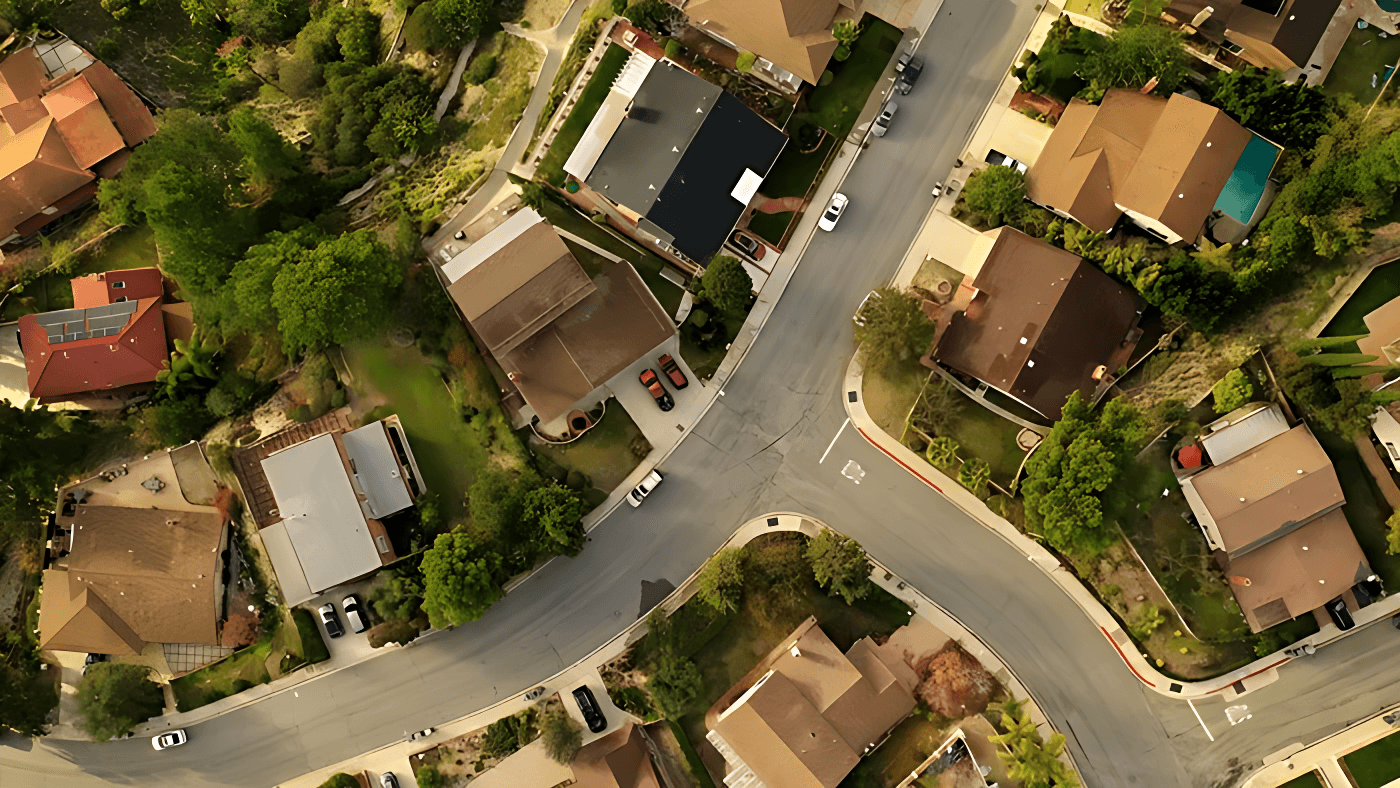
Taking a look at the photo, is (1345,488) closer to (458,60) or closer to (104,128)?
(458,60)

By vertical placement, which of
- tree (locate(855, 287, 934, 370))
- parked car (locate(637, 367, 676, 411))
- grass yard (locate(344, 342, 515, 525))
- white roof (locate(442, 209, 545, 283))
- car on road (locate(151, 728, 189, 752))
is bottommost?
car on road (locate(151, 728, 189, 752))

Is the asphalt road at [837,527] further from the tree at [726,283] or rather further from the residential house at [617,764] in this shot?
the residential house at [617,764]

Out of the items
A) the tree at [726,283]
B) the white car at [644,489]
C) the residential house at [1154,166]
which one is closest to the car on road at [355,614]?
the white car at [644,489]

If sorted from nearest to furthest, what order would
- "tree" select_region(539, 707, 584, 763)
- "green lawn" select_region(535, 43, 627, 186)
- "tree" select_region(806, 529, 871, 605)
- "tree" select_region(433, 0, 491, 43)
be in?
1. "tree" select_region(806, 529, 871, 605)
2. "tree" select_region(539, 707, 584, 763)
3. "green lawn" select_region(535, 43, 627, 186)
4. "tree" select_region(433, 0, 491, 43)

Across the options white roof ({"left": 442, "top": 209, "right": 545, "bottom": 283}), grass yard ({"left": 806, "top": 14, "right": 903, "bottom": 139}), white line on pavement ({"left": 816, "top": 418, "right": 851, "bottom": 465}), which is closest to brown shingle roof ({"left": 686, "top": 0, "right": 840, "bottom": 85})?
grass yard ({"left": 806, "top": 14, "right": 903, "bottom": 139})

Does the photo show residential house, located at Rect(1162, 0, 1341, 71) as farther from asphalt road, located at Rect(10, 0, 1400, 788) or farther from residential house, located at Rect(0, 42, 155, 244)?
residential house, located at Rect(0, 42, 155, 244)

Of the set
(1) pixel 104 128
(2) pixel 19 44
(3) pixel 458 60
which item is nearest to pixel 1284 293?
(3) pixel 458 60
